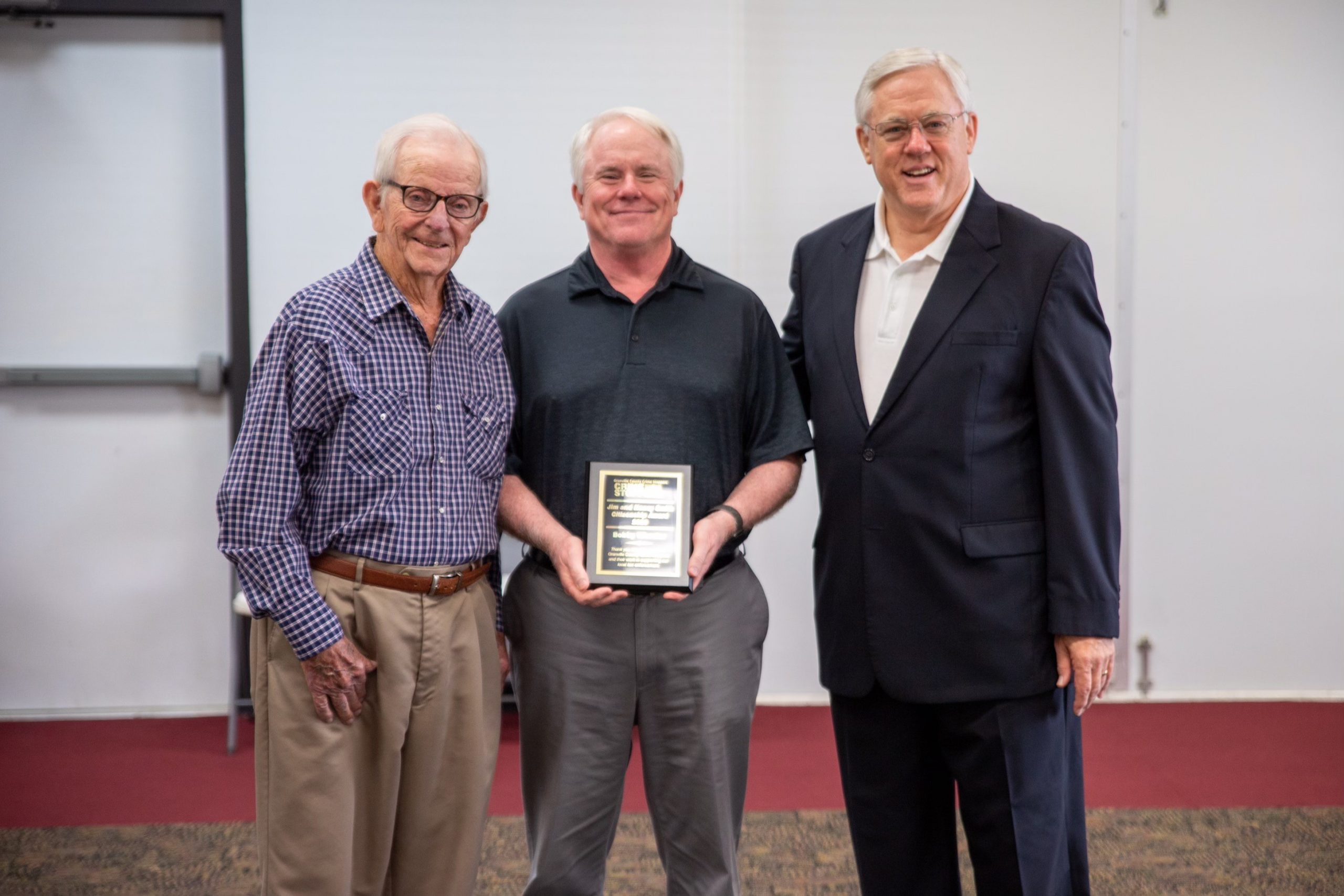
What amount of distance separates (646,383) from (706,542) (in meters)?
0.31

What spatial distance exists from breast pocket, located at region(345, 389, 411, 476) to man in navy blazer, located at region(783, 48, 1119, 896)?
746 millimetres

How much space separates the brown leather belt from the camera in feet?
5.76

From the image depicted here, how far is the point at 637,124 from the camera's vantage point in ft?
6.46

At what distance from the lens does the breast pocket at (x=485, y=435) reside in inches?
72.7

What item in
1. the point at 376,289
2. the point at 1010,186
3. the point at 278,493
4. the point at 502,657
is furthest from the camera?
the point at 1010,186

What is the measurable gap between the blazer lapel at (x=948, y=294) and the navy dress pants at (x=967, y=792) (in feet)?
1.83

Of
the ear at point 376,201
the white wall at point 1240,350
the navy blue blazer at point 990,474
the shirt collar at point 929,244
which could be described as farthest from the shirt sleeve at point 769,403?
the white wall at point 1240,350

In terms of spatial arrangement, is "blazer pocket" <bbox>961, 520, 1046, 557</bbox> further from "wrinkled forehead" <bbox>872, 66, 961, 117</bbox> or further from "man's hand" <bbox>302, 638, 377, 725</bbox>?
"man's hand" <bbox>302, 638, 377, 725</bbox>

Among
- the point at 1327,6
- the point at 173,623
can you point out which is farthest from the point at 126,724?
the point at 1327,6

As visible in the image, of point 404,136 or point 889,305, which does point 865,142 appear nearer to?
point 889,305

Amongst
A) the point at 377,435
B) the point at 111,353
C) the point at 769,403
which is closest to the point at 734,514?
the point at 769,403

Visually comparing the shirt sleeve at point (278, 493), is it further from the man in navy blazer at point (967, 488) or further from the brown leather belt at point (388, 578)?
the man in navy blazer at point (967, 488)

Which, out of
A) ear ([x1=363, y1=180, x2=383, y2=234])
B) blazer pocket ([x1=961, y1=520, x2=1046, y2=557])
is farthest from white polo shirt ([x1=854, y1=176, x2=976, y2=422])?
ear ([x1=363, y1=180, x2=383, y2=234])

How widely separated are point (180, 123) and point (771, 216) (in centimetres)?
217
